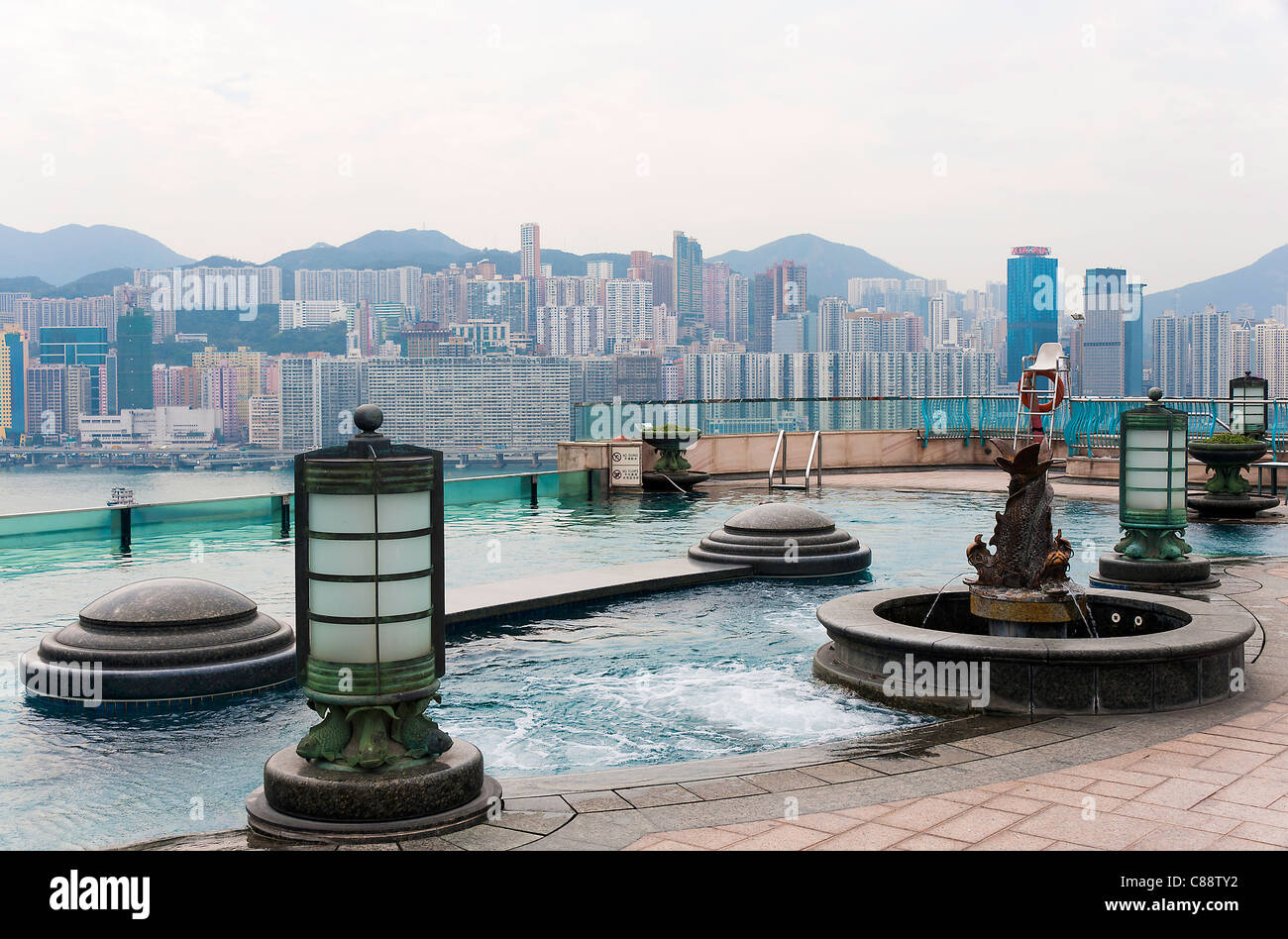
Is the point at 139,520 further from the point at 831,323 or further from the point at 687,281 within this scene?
the point at 687,281

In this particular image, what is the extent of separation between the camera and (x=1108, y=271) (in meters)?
76.9

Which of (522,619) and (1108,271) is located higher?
(1108,271)

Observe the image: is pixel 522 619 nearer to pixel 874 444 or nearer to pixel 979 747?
pixel 979 747

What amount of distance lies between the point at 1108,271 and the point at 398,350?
54.5 m

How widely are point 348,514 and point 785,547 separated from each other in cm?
959

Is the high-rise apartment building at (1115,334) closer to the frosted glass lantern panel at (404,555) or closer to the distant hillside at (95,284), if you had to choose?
the frosted glass lantern panel at (404,555)

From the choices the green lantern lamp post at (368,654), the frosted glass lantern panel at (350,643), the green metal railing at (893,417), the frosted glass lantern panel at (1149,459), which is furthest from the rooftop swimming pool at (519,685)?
the green metal railing at (893,417)

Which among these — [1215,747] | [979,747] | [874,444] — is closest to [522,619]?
[979,747]

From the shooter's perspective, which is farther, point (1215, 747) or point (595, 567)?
point (595, 567)

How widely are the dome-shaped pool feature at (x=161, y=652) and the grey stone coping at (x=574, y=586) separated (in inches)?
95.4

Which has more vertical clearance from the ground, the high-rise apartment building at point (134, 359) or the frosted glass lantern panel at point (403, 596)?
the high-rise apartment building at point (134, 359)

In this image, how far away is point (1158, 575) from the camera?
1257cm

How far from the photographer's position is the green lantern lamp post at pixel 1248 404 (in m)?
24.7

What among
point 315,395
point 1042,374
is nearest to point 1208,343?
point 315,395
